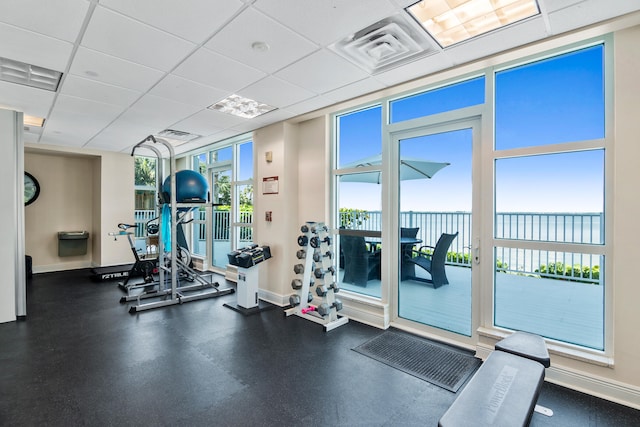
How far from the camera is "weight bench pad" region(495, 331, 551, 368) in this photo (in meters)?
1.99

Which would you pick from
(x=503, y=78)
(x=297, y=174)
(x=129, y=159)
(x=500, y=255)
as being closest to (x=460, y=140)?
(x=503, y=78)

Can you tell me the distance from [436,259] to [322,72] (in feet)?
7.75

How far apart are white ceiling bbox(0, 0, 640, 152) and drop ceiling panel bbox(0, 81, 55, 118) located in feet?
0.04

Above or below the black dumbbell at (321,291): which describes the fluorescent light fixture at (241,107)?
above

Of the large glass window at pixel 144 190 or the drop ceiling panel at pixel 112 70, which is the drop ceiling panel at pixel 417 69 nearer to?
the drop ceiling panel at pixel 112 70

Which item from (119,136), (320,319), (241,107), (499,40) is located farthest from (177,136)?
(499,40)

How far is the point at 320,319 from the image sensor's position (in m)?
3.91

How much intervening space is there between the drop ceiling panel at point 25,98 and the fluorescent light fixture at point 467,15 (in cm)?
406

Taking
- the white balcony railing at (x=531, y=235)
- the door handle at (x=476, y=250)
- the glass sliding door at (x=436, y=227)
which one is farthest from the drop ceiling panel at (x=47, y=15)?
the door handle at (x=476, y=250)

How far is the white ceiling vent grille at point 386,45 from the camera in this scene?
2.34 meters

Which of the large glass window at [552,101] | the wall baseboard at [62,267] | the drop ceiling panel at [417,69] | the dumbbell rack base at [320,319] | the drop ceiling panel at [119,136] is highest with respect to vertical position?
the drop ceiling panel at [417,69]

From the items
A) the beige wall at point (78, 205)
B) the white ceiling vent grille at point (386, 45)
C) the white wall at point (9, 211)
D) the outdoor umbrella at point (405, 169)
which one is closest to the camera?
the white ceiling vent grille at point (386, 45)

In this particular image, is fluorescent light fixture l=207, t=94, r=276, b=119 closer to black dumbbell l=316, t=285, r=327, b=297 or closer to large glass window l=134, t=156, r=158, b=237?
black dumbbell l=316, t=285, r=327, b=297

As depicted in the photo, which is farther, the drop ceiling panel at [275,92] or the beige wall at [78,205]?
the beige wall at [78,205]
